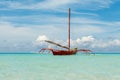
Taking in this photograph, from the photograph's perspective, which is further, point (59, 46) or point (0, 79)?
point (59, 46)

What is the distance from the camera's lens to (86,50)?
56.8 metres

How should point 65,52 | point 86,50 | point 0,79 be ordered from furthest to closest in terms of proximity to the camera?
point 86,50
point 65,52
point 0,79

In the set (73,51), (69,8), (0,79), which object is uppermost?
(69,8)

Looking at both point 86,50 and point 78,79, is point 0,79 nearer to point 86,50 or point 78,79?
point 78,79

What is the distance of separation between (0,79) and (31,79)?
1.59 m

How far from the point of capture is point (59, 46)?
50000mm

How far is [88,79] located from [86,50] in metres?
41.4

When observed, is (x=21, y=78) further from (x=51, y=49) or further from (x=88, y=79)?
(x=51, y=49)

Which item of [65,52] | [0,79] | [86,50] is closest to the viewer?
[0,79]

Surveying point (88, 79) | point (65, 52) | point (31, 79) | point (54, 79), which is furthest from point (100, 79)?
point (65, 52)

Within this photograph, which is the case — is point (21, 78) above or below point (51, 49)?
below

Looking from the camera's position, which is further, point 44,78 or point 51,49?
point 51,49

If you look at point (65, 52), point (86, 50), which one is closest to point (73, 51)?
point (65, 52)

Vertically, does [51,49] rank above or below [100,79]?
above
